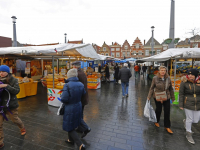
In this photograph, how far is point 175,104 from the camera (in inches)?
205

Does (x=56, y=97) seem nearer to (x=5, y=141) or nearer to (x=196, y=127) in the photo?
(x=5, y=141)

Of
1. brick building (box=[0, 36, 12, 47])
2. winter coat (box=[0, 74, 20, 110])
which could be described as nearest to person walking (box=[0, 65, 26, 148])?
winter coat (box=[0, 74, 20, 110])

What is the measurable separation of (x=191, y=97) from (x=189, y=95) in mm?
57

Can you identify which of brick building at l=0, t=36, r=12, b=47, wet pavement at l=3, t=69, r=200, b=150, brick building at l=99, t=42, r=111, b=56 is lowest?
wet pavement at l=3, t=69, r=200, b=150

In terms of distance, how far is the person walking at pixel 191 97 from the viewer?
2684 millimetres

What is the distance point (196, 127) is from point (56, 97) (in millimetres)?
4719

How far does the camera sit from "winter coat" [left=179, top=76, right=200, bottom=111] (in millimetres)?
2678

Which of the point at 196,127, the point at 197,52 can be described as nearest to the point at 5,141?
the point at 196,127

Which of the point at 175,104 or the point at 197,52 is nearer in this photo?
the point at 197,52

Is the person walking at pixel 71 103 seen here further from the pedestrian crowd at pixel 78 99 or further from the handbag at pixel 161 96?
the handbag at pixel 161 96

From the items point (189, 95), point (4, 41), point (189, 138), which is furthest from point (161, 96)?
point (4, 41)

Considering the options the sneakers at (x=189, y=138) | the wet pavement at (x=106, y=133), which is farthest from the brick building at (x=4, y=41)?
the sneakers at (x=189, y=138)

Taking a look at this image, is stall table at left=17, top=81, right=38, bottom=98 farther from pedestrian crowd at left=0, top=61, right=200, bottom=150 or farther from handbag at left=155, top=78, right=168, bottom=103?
handbag at left=155, top=78, right=168, bottom=103

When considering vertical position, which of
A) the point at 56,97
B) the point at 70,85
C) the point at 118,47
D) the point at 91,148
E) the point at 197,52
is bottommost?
the point at 91,148
